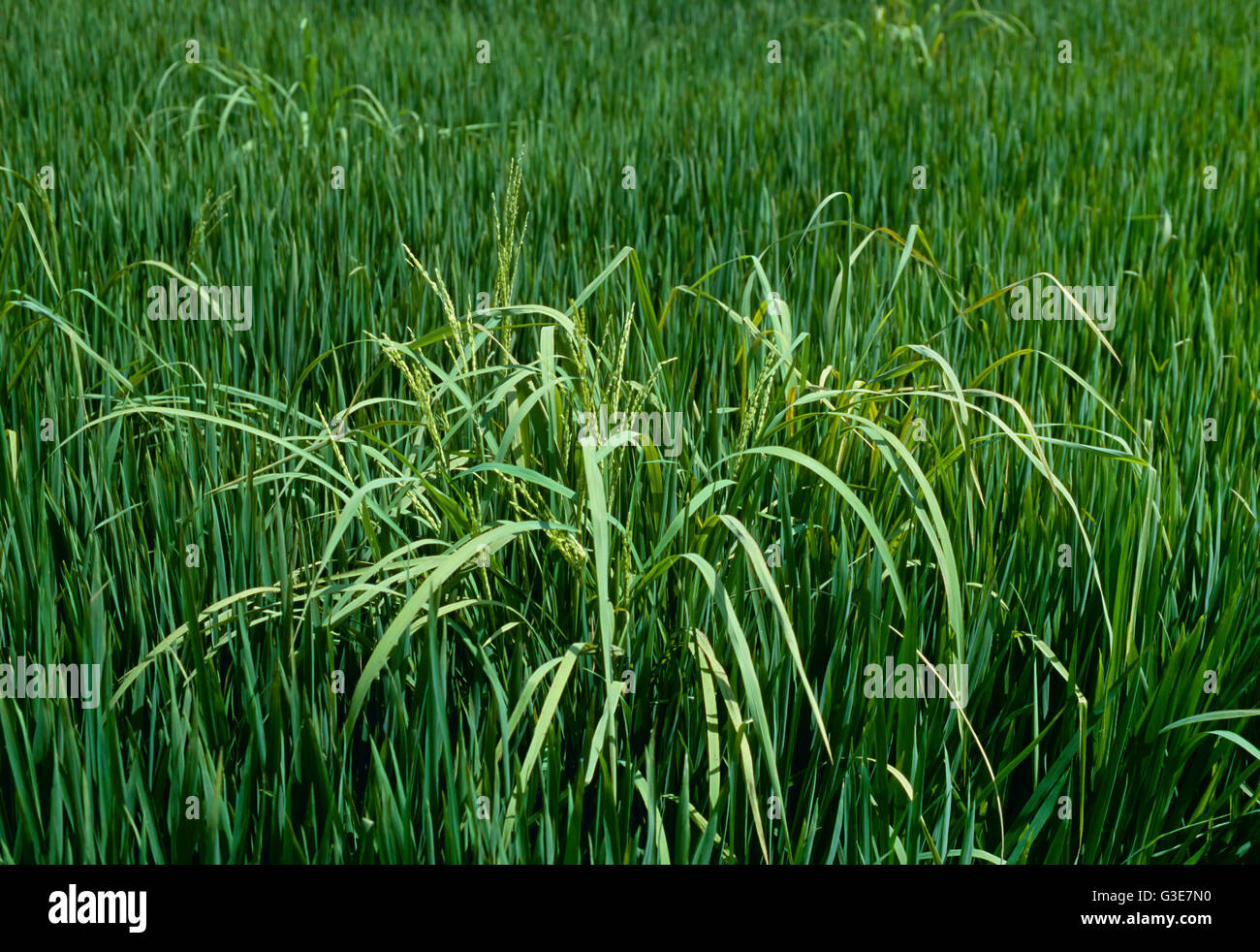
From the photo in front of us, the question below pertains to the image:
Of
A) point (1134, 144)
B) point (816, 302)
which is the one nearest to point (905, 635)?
point (816, 302)

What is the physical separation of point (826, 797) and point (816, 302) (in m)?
1.42

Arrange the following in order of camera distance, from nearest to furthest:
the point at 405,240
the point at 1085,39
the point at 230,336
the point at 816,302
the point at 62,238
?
the point at 230,336 < the point at 816,302 < the point at 62,238 < the point at 405,240 < the point at 1085,39

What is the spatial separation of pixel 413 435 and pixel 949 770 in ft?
3.05

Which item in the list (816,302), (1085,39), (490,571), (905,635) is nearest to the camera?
(905,635)

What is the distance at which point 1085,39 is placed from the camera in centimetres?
592

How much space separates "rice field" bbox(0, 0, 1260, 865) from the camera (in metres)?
1.01

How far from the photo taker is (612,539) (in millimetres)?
1285

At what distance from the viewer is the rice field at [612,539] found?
3.32 feet

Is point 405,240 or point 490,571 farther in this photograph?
point 405,240

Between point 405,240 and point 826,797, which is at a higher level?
point 405,240

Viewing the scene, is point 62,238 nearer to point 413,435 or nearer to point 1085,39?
point 413,435

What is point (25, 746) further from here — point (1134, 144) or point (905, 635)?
point (1134, 144)
